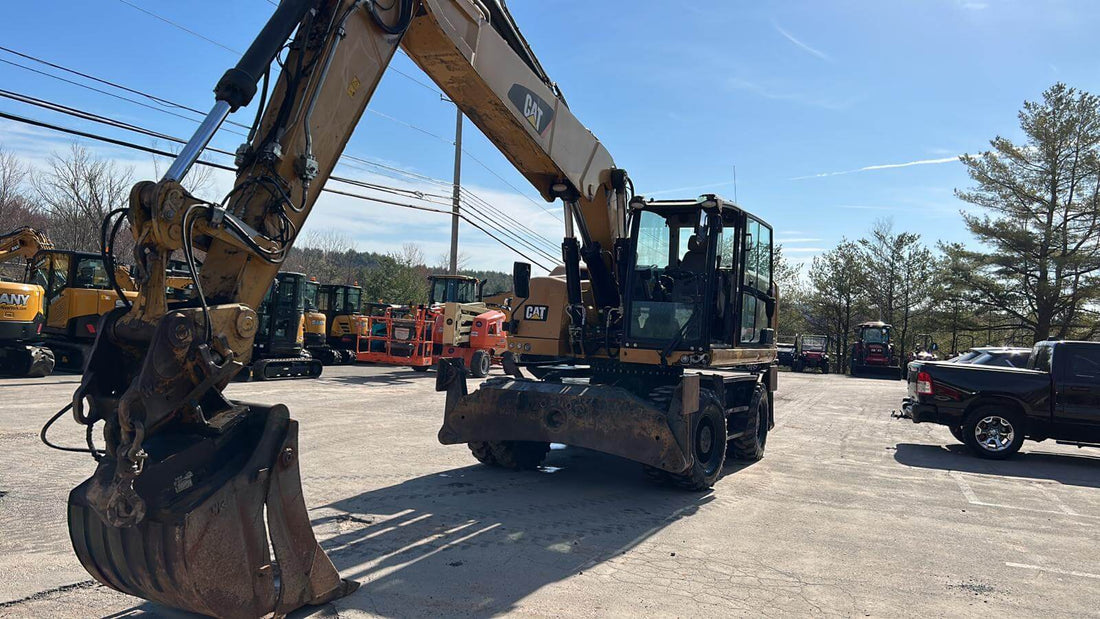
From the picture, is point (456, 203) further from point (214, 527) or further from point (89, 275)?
point (214, 527)

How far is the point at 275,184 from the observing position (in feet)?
14.5

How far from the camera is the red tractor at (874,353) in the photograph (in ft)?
129

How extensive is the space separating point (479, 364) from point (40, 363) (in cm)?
1015

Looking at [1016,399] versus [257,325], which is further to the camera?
[1016,399]

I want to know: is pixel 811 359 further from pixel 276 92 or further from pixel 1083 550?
pixel 276 92

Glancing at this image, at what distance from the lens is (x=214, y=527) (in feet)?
11.8

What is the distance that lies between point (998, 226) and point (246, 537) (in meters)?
39.0

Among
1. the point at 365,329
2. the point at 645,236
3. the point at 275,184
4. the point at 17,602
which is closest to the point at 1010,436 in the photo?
the point at 645,236

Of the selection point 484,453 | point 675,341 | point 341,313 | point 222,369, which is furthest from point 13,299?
point 222,369

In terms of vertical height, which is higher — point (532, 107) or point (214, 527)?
point (532, 107)

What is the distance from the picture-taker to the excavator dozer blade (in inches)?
138

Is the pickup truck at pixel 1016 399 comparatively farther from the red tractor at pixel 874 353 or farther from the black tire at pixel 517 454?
the red tractor at pixel 874 353

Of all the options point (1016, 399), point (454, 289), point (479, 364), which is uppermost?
point (454, 289)

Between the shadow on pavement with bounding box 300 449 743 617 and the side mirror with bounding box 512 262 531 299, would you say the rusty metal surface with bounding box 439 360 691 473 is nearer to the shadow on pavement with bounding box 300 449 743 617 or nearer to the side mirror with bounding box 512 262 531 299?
the shadow on pavement with bounding box 300 449 743 617
